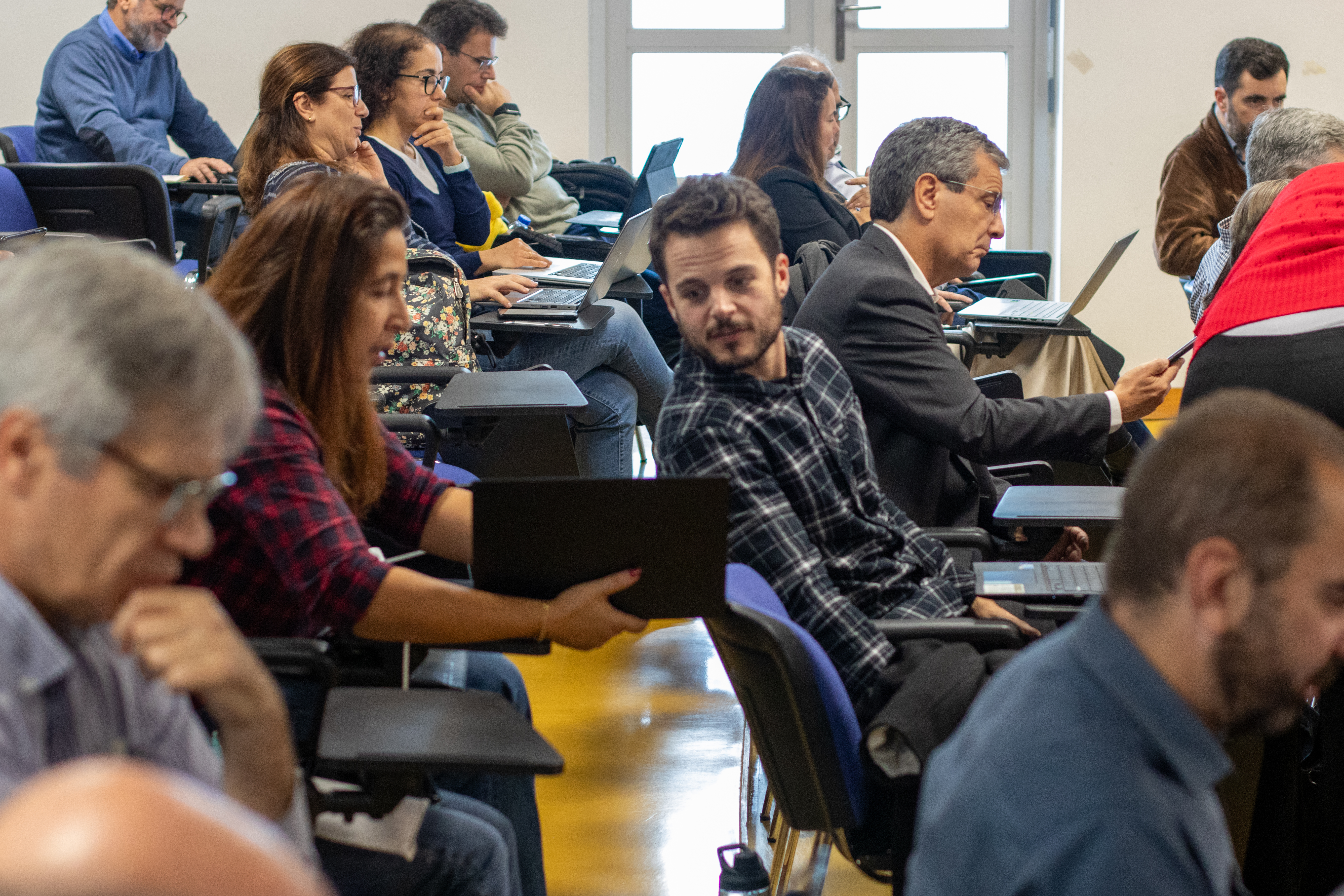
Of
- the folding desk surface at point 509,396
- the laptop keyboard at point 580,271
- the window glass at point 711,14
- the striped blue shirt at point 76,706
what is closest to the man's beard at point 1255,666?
the striped blue shirt at point 76,706

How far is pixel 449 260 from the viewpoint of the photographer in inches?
104

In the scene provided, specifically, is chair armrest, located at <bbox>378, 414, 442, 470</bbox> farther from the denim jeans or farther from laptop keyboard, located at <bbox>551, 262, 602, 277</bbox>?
laptop keyboard, located at <bbox>551, 262, 602, 277</bbox>

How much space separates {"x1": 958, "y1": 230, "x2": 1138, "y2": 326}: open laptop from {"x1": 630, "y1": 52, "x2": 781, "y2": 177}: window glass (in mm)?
2854

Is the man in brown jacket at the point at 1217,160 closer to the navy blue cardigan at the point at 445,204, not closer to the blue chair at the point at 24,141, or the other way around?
the navy blue cardigan at the point at 445,204

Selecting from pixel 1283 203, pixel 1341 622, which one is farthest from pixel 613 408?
pixel 1341 622

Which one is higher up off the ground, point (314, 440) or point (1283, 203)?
point (1283, 203)

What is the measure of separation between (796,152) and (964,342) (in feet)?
2.87

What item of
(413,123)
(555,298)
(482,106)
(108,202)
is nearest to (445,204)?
(413,123)

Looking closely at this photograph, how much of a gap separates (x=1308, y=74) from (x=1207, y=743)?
19.8 feet

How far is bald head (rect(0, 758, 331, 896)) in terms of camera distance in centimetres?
30

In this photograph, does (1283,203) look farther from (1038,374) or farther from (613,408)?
(613,408)

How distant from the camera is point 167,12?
4.32 m

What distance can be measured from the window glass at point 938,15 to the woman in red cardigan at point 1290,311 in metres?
4.43

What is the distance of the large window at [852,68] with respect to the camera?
6.26 metres
